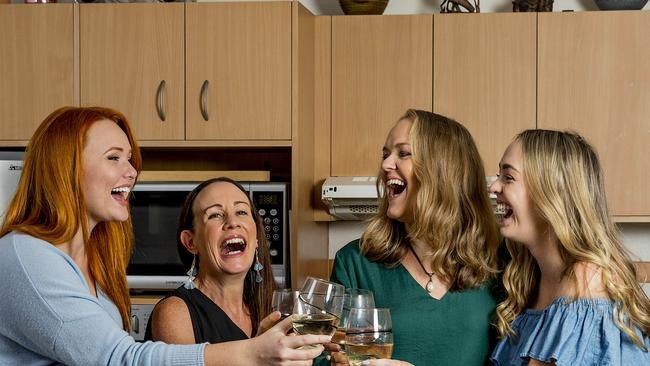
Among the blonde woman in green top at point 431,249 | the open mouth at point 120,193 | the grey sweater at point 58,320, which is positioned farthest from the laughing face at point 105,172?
the blonde woman in green top at point 431,249

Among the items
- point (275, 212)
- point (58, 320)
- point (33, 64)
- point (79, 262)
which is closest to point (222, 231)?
point (79, 262)

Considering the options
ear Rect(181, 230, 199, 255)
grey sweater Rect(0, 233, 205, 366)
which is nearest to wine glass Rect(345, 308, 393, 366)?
grey sweater Rect(0, 233, 205, 366)

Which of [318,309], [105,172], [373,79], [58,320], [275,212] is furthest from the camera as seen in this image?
[373,79]

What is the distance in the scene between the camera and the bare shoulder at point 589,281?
6.35ft

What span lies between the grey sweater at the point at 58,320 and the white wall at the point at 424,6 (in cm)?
256

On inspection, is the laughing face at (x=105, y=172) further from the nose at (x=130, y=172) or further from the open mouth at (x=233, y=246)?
the open mouth at (x=233, y=246)

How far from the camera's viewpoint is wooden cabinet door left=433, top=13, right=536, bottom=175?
3787 millimetres

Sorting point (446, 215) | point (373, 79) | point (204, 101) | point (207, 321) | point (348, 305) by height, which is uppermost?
point (373, 79)

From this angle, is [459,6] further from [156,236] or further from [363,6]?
[156,236]

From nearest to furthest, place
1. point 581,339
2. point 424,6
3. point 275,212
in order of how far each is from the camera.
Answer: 1. point 581,339
2. point 275,212
3. point 424,6

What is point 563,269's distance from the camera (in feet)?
6.63

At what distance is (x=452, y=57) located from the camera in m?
3.81

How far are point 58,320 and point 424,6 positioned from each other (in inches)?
108

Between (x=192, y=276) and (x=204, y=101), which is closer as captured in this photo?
(x=192, y=276)
